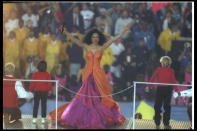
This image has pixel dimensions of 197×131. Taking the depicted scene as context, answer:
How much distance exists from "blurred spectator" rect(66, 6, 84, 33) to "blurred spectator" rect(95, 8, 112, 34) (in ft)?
1.40

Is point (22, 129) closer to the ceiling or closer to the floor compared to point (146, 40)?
closer to the floor

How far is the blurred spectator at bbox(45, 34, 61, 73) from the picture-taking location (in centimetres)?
1314

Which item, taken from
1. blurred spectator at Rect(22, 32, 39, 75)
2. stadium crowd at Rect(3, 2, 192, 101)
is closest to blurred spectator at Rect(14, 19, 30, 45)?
stadium crowd at Rect(3, 2, 192, 101)

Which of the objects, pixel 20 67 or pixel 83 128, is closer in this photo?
pixel 83 128

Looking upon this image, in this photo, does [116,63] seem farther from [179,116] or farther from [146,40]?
[179,116]

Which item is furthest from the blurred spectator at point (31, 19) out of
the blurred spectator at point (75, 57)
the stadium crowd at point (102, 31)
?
the blurred spectator at point (75, 57)

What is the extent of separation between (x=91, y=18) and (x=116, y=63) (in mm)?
1469

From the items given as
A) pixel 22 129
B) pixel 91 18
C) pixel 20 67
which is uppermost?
pixel 91 18

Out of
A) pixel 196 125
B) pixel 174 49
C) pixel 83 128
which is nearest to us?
pixel 196 125

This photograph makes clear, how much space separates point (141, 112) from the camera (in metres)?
10.0

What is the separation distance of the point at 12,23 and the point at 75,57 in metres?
1.91

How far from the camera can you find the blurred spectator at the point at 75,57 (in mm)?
13287

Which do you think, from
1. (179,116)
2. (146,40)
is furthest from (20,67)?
(179,116)

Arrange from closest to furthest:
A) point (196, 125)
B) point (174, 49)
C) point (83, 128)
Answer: point (196, 125) < point (83, 128) < point (174, 49)
